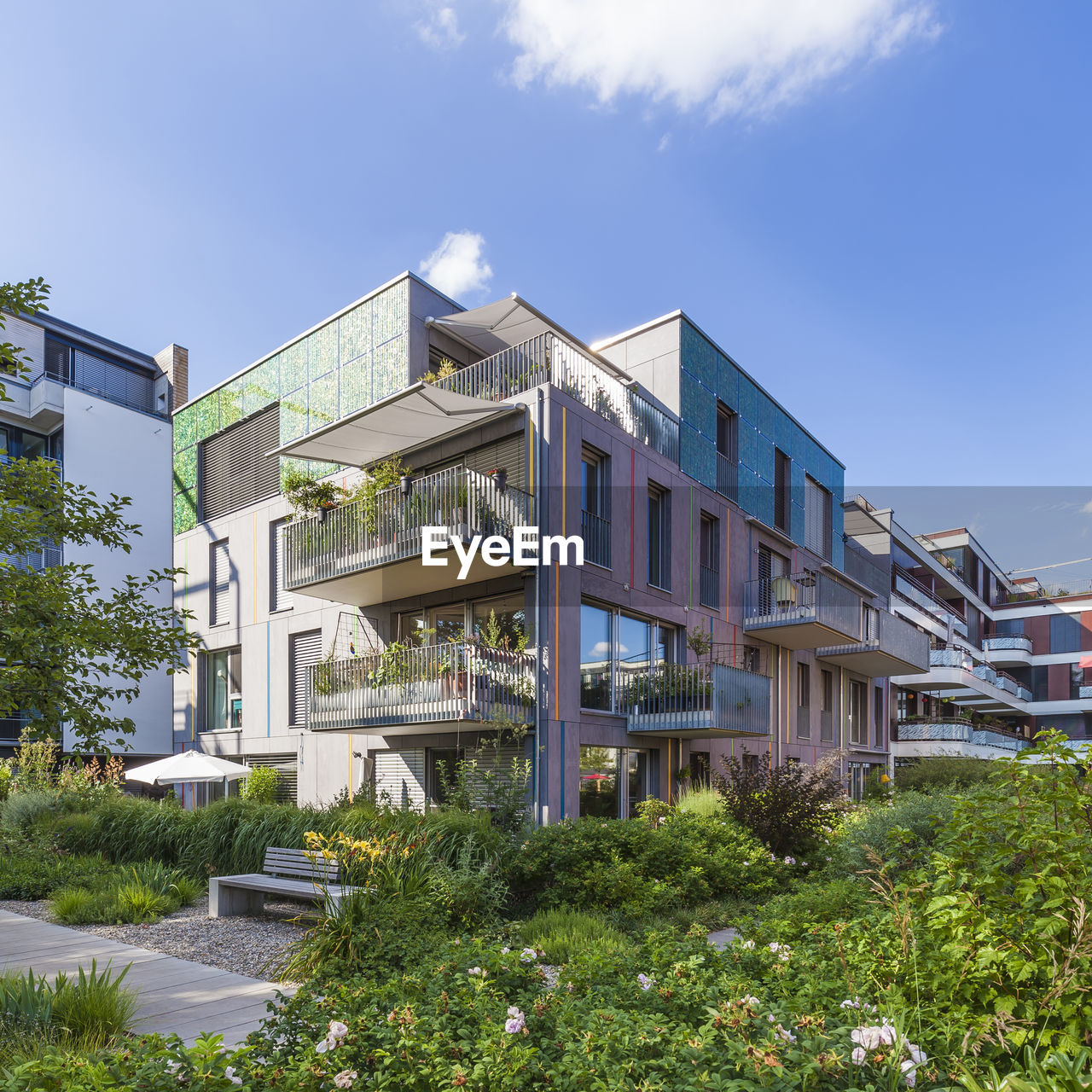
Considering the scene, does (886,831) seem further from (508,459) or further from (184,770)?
(184,770)

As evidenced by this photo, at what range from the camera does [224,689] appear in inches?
842

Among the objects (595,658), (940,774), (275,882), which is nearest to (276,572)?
(595,658)

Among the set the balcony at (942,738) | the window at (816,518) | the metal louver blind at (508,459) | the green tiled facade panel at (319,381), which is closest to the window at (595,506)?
the metal louver blind at (508,459)

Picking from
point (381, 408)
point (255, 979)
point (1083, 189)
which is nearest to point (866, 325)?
point (1083, 189)

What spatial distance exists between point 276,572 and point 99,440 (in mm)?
10749

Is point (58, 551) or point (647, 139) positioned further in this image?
point (58, 551)

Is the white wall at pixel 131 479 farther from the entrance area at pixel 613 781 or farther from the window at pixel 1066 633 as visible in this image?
the window at pixel 1066 633

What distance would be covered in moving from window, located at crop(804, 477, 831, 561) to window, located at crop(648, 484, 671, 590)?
8.11 metres

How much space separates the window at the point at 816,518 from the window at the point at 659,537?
8107 mm

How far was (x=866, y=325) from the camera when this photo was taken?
1536 centimetres

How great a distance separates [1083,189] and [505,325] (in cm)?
942

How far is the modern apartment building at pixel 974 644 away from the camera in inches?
1412

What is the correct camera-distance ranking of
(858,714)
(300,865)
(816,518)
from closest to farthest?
(300,865) → (816,518) → (858,714)

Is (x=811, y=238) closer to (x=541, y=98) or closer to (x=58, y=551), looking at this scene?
(x=541, y=98)
